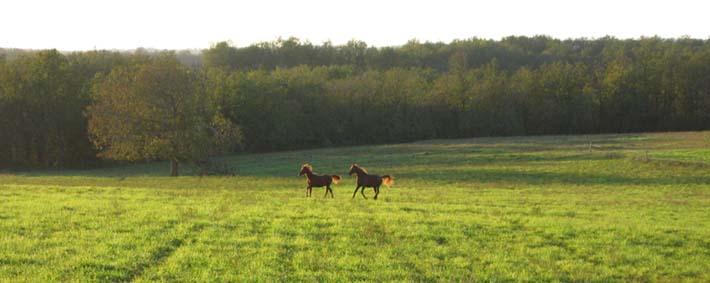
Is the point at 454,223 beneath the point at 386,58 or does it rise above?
beneath

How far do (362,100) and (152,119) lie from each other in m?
56.2

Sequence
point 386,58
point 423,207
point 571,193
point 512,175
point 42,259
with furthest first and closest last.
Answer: point 386,58
point 512,175
point 571,193
point 423,207
point 42,259

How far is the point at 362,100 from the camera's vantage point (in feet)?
322

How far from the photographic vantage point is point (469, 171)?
150 feet

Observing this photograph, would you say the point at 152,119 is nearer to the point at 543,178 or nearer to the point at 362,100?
the point at 543,178

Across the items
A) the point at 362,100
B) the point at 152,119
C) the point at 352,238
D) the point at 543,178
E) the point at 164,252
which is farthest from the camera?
the point at 362,100

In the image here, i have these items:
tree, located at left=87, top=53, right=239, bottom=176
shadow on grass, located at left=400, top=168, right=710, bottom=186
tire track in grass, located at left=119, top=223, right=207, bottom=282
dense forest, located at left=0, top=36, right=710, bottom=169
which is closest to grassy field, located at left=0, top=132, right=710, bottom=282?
tire track in grass, located at left=119, top=223, right=207, bottom=282

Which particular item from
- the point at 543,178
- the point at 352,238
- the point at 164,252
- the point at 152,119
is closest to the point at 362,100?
the point at 152,119

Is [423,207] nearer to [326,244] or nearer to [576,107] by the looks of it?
[326,244]

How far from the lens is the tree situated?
1736 inches

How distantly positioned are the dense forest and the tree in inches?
828

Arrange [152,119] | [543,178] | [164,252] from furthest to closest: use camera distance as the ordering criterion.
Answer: [152,119]
[543,178]
[164,252]

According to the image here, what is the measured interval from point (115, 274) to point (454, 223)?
963 cm

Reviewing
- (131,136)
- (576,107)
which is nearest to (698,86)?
(576,107)
